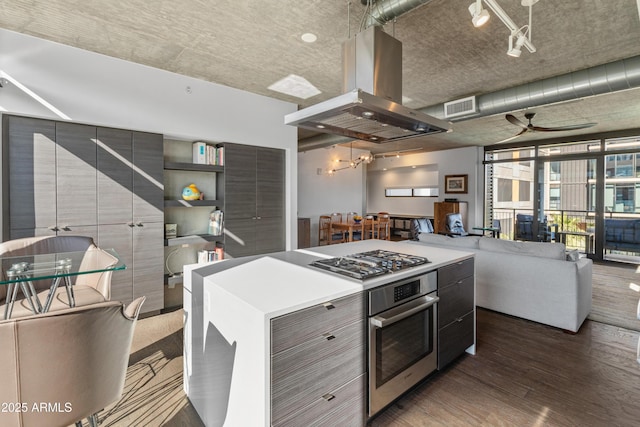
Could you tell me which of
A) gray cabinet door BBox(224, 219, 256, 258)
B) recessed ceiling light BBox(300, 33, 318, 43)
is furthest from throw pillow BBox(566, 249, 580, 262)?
gray cabinet door BBox(224, 219, 256, 258)

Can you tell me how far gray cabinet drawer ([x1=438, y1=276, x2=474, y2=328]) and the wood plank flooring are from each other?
0.46 m

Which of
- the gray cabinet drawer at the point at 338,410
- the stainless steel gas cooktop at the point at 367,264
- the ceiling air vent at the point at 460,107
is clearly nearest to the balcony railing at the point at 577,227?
the ceiling air vent at the point at 460,107

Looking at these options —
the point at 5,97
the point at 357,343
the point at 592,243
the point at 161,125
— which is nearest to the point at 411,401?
the point at 357,343

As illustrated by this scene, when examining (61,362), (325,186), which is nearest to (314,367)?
(61,362)

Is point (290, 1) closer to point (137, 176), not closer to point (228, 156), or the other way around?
point (228, 156)

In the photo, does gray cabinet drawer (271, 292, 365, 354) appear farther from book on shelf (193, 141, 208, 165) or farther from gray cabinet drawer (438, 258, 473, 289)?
book on shelf (193, 141, 208, 165)

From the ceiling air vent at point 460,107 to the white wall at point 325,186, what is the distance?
165 inches

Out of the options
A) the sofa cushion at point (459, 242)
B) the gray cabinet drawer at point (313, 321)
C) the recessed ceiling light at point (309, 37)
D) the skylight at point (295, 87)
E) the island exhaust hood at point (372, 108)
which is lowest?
the gray cabinet drawer at point (313, 321)

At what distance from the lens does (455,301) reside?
226 cm

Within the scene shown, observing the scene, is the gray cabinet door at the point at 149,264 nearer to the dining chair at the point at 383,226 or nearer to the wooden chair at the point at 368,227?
the wooden chair at the point at 368,227

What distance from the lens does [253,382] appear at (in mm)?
1248

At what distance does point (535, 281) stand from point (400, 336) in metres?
2.26

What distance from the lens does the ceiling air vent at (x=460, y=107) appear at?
392 centimetres

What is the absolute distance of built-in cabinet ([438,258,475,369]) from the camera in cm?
213
